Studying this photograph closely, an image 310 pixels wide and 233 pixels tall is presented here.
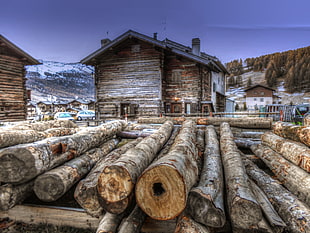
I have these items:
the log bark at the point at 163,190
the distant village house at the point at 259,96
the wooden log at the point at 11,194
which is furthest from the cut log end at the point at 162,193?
the distant village house at the point at 259,96

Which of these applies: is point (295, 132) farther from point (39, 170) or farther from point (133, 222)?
point (39, 170)

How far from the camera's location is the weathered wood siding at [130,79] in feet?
53.4

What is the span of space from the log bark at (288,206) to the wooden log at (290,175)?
0.22 meters

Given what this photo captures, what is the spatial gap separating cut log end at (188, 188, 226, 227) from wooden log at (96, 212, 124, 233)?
1081 mm

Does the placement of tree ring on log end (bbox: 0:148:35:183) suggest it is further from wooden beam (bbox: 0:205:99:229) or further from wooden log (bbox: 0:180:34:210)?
wooden beam (bbox: 0:205:99:229)

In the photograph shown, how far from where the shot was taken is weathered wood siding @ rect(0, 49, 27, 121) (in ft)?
52.7

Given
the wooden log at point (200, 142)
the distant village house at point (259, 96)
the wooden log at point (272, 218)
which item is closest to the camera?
the wooden log at point (272, 218)

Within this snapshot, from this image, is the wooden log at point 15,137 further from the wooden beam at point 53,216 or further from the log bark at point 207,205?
the log bark at point 207,205

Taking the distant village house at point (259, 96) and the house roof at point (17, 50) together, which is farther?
the distant village house at point (259, 96)

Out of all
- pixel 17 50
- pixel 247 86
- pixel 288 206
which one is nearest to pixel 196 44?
pixel 17 50

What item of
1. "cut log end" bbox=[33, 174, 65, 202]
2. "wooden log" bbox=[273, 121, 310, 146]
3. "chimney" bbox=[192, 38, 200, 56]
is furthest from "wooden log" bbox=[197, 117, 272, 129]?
"chimney" bbox=[192, 38, 200, 56]

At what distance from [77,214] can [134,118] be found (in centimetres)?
1401

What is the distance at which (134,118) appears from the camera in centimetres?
1717

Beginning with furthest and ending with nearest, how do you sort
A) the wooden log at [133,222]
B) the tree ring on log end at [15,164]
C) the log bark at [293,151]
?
1. the log bark at [293,151]
2. the tree ring on log end at [15,164]
3. the wooden log at [133,222]
